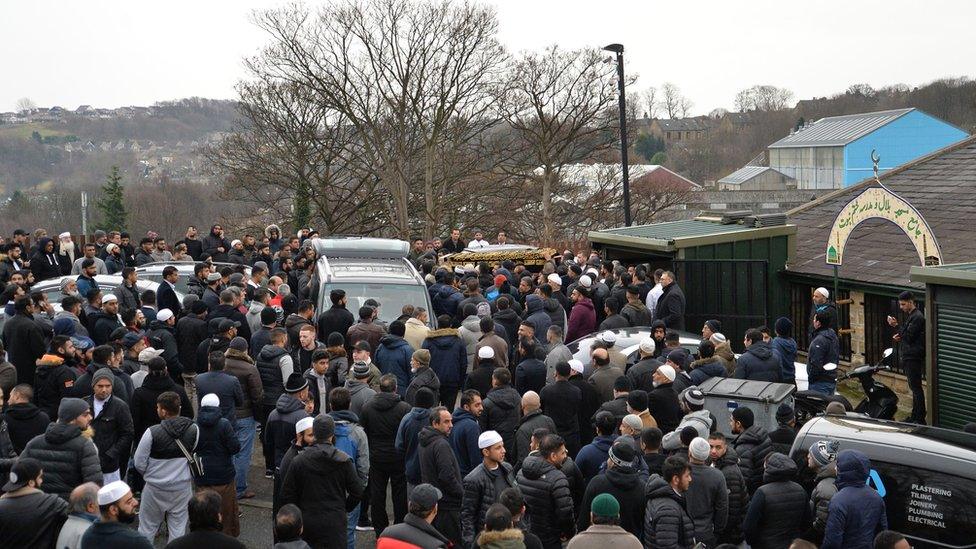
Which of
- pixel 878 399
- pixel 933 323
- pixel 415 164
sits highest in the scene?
pixel 415 164

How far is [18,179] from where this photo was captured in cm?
9419

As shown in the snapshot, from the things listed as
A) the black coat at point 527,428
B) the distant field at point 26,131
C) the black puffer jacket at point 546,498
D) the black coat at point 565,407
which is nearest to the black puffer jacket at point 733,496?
the black puffer jacket at point 546,498

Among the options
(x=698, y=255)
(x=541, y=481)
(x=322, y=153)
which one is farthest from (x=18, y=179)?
(x=541, y=481)

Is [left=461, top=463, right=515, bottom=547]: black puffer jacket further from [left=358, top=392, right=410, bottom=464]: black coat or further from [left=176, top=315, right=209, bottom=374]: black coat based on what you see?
[left=176, top=315, right=209, bottom=374]: black coat

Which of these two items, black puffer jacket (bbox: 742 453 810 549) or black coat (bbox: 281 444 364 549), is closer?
black puffer jacket (bbox: 742 453 810 549)

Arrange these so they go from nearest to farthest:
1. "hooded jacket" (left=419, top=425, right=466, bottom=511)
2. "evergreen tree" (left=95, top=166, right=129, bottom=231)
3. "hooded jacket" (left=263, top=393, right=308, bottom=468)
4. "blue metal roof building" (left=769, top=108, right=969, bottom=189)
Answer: "hooded jacket" (left=419, top=425, right=466, bottom=511)
"hooded jacket" (left=263, top=393, right=308, bottom=468)
"evergreen tree" (left=95, top=166, right=129, bottom=231)
"blue metal roof building" (left=769, top=108, right=969, bottom=189)

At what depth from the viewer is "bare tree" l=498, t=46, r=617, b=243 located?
41.5 meters

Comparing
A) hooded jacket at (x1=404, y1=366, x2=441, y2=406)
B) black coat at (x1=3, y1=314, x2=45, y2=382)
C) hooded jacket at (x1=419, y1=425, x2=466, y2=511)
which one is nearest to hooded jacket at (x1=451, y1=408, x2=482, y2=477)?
hooded jacket at (x1=419, y1=425, x2=466, y2=511)

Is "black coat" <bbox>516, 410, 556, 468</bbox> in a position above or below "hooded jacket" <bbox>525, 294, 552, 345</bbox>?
below

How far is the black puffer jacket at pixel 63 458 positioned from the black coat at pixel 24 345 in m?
4.26

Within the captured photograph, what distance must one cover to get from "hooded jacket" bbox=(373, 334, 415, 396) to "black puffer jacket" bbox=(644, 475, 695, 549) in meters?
4.70

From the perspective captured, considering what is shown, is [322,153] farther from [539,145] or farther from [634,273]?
[634,273]

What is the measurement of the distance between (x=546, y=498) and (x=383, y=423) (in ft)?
7.60

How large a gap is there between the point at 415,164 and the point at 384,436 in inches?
1154
